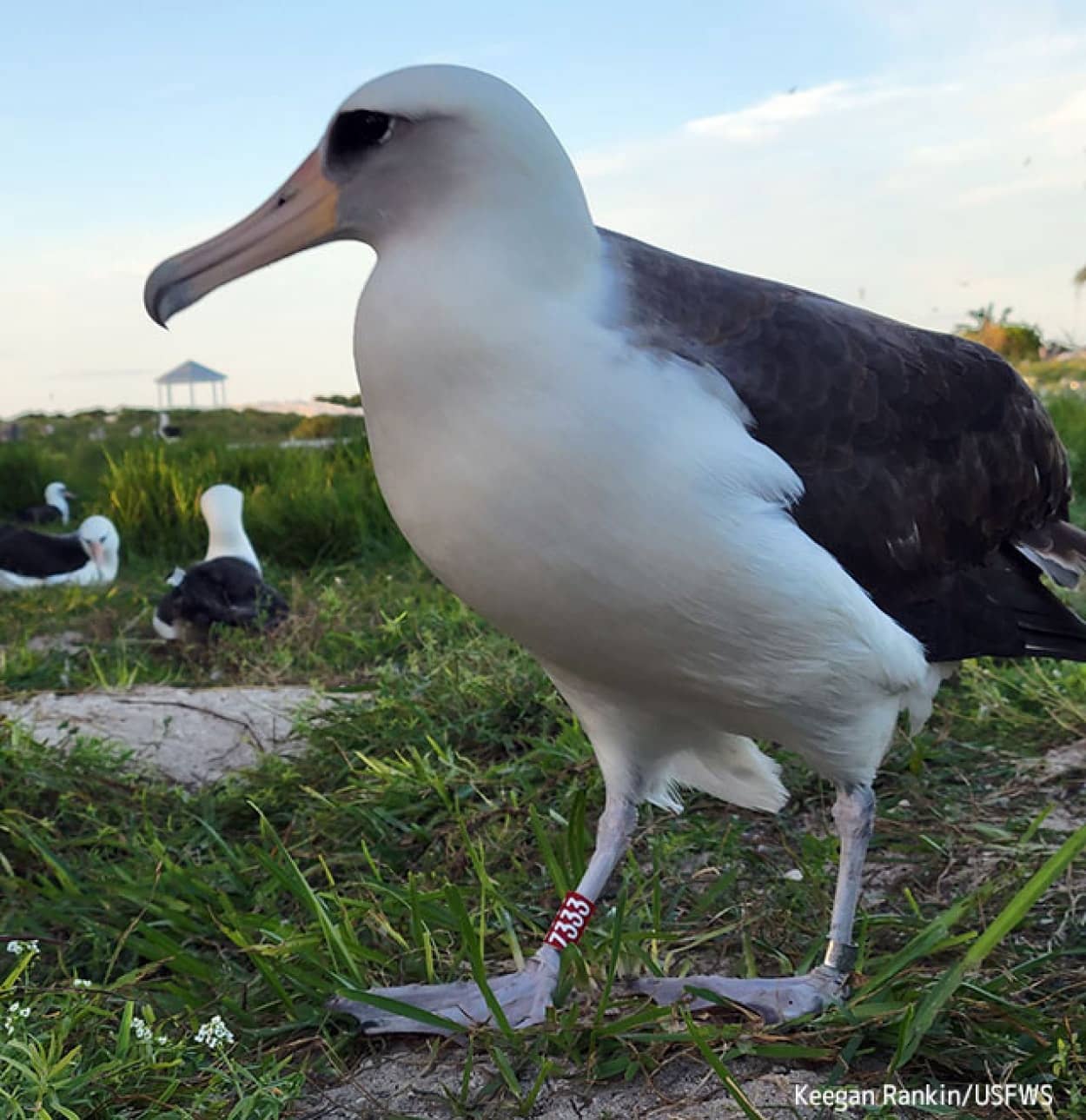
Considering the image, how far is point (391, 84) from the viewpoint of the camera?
200 centimetres

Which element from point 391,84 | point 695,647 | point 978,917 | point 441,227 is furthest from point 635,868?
point 391,84

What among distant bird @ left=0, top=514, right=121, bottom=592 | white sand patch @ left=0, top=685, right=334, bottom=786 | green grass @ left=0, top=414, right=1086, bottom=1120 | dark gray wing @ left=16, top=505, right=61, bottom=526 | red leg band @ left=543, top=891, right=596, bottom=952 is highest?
red leg band @ left=543, top=891, right=596, bottom=952

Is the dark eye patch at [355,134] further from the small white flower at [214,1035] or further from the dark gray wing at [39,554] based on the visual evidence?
the dark gray wing at [39,554]

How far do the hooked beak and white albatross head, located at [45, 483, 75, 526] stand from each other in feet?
33.1

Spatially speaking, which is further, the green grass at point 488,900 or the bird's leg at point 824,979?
the bird's leg at point 824,979

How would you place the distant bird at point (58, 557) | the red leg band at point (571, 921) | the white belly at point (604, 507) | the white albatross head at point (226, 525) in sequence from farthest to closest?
the distant bird at point (58, 557) → the white albatross head at point (226, 525) → the red leg band at point (571, 921) → the white belly at point (604, 507)

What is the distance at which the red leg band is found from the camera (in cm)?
240

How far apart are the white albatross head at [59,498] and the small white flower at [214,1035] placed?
10231mm

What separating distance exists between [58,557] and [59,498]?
3762 millimetres

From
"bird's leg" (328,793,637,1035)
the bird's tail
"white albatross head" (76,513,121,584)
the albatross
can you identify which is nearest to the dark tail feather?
the bird's tail

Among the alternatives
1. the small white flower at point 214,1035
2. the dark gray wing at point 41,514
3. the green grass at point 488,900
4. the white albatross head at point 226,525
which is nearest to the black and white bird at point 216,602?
the white albatross head at point 226,525

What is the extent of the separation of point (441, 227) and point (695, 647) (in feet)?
2.49

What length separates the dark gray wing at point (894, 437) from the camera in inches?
82.5

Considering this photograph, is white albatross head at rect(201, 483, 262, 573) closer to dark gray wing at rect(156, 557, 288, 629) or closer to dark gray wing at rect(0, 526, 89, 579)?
dark gray wing at rect(156, 557, 288, 629)
